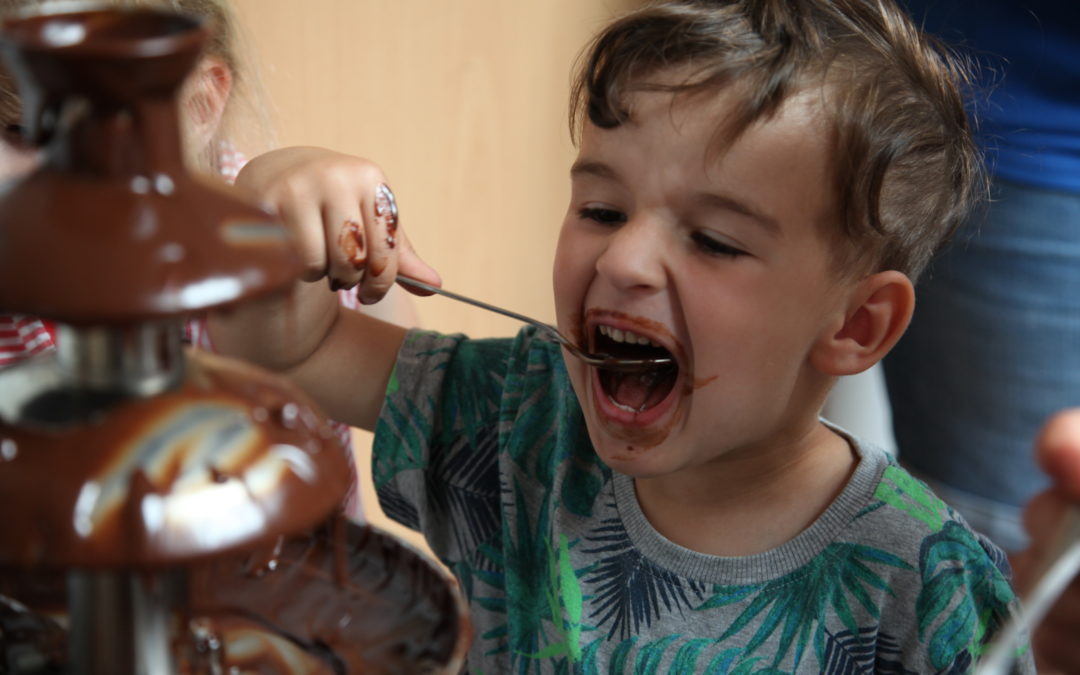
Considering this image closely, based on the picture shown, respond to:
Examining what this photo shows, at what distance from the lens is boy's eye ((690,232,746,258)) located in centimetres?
76

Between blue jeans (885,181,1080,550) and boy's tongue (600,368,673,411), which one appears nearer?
boy's tongue (600,368,673,411)

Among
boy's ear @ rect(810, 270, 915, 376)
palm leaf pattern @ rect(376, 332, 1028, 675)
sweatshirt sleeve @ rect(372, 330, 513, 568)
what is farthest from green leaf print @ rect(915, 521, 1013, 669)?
sweatshirt sleeve @ rect(372, 330, 513, 568)

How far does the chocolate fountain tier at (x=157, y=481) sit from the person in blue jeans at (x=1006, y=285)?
91 cm

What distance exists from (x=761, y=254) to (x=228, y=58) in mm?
596

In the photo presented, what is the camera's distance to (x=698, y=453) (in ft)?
2.67

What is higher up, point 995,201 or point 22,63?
point 22,63

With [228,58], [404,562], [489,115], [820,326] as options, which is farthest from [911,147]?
[489,115]

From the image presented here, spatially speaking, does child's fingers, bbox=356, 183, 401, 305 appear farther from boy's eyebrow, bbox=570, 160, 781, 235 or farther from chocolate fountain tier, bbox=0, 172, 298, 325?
chocolate fountain tier, bbox=0, 172, 298, 325

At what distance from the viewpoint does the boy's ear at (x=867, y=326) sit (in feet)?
2.73

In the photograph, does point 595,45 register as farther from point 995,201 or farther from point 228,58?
point 995,201

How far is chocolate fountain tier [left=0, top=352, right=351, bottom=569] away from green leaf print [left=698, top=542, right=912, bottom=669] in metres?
0.55

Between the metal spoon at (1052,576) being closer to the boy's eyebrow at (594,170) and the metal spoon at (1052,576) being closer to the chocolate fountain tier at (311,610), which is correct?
the chocolate fountain tier at (311,610)

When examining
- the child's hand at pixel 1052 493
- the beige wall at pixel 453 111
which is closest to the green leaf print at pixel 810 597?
the child's hand at pixel 1052 493

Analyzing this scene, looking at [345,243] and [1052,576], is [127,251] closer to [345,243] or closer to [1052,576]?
[1052,576]
